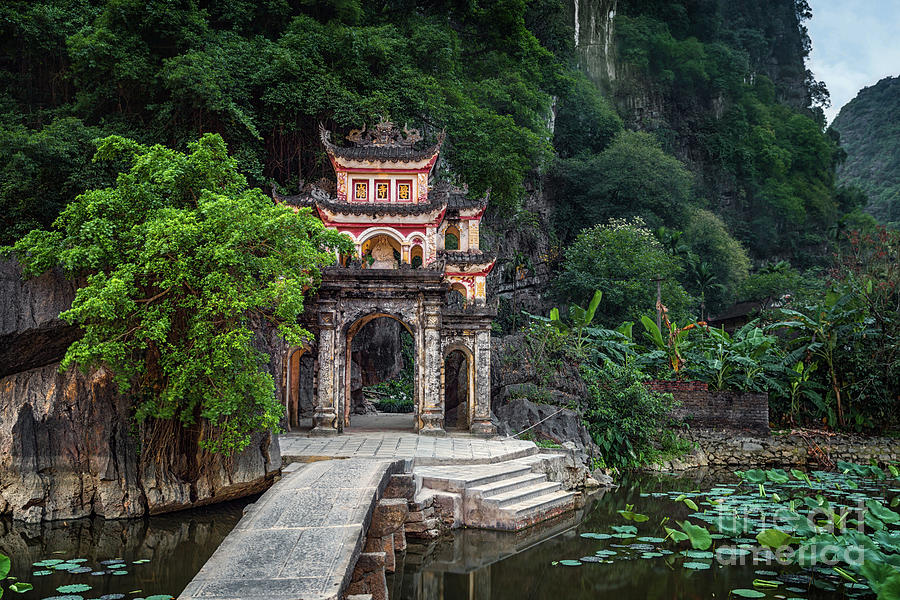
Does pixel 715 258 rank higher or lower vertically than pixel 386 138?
lower

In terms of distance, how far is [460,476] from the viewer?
A: 29.1 feet

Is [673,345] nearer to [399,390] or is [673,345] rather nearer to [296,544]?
[399,390]

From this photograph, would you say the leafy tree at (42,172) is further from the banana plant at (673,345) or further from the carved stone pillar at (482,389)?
the banana plant at (673,345)

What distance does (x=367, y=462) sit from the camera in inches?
322

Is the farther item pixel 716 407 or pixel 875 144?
pixel 875 144

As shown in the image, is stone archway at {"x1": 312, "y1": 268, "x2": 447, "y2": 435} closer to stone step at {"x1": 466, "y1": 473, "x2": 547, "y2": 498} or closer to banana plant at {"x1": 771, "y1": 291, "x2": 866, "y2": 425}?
stone step at {"x1": 466, "y1": 473, "x2": 547, "y2": 498}

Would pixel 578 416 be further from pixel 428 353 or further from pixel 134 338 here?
pixel 134 338

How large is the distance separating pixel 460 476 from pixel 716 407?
423 inches

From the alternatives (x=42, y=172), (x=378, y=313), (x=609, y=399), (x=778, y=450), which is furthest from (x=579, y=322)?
(x=42, y=172)

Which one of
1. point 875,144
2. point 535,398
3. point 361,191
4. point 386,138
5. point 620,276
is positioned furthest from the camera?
point 875,144

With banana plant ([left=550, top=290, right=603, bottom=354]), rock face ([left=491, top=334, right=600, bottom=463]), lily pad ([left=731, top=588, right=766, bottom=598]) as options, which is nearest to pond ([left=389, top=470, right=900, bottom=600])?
lily pad ([left=731, top=588, right=766, bottom=598])

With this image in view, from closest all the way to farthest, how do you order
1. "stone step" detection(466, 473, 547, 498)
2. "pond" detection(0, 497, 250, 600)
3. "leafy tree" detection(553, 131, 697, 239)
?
"pond" detection(0, 497, 250, 600), "stone step" detection(466, 473, 547, 498), "leafy tree" detection(553, 131, 697, 239)

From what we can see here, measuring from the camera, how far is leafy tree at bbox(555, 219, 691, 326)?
2427 cm

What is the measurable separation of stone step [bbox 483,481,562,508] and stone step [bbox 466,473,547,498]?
8cm
